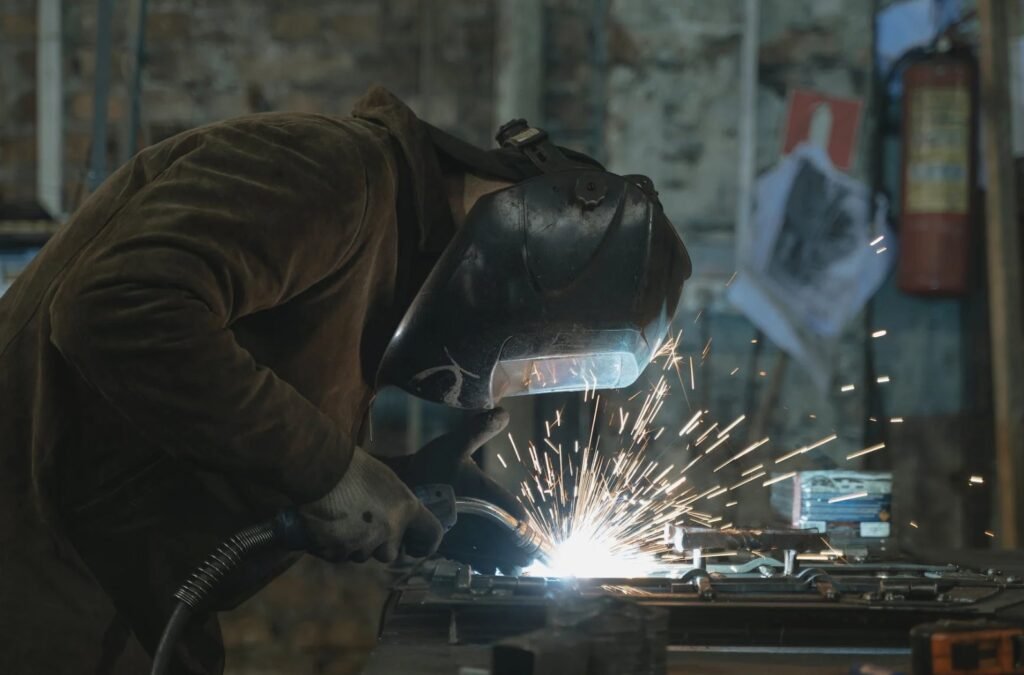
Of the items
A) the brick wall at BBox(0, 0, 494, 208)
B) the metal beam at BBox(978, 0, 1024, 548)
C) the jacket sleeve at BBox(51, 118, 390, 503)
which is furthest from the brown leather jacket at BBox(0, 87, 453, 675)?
the brick wall at BBox(0, 0, 494, 208)

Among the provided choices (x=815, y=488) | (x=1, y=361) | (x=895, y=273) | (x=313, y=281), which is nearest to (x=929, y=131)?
(x=895, y=273)

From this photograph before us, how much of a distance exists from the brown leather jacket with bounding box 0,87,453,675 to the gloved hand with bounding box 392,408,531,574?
0.38m

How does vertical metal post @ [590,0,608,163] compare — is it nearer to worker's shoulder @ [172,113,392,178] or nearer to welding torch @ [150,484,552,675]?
worker's shoulder @ [172,113,392,178]

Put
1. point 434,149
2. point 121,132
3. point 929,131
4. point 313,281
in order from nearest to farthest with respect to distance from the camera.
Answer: point 313,281
point 434,149
point 929,131
point 121,132

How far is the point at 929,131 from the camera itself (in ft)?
14.7

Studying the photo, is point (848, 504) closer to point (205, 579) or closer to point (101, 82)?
point (205, 579)

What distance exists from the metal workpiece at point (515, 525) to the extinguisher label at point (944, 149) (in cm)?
299

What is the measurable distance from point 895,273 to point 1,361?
396 cm

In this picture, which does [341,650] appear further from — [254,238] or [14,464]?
[254,238]

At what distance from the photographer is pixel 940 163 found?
445 centimetres

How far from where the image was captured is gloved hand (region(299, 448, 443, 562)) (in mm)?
1555

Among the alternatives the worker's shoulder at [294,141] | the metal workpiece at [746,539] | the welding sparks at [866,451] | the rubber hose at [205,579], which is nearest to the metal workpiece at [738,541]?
the metal workpiece at [746,539]

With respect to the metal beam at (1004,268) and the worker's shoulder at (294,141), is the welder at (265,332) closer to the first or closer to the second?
the worker's shoulder at (294,141)

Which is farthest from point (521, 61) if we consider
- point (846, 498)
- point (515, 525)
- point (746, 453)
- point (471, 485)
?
point (515, 525)
